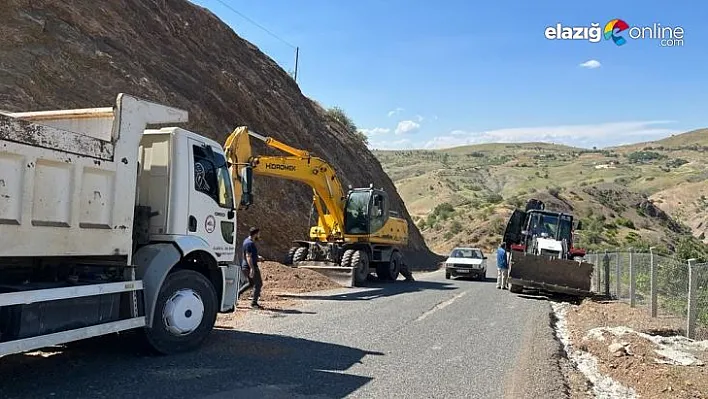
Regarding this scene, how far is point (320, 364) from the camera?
8.38m

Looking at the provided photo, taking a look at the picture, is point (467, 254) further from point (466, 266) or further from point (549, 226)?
point (549, 226)

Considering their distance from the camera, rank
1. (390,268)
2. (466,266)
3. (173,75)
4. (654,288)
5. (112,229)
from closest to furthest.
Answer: (112,229) → (654,288) → (390,268) → (466,266) → (173,75)

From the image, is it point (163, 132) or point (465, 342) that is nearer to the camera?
point (163, 132)

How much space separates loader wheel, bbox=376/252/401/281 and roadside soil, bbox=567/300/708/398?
8618mm

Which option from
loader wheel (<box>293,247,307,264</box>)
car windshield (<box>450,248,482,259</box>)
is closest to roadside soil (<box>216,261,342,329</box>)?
loader wheel (<box>293,247,307,264</box>)

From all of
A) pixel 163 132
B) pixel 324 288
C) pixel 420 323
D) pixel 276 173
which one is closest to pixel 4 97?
pixel 276 173

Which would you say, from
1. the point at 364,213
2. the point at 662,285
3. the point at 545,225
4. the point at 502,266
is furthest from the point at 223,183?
the point at 545,225

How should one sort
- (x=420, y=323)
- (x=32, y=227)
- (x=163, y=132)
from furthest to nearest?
(x=420, y=323) < (x=163, y=132) < (x=32, y=227)

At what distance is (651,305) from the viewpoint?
1416 centimetres

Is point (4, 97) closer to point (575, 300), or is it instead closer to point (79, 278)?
point (79, 278)

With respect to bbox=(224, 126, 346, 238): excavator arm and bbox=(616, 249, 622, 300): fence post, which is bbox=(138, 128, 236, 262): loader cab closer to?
bbox=(224, 126, 346, 238): excavator arm

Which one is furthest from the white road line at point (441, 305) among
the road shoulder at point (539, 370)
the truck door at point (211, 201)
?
the truck door at point (211, 201)

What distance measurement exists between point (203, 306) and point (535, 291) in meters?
14.0

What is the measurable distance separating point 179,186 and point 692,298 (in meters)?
8.82
